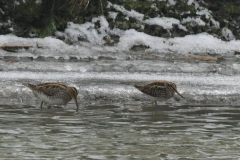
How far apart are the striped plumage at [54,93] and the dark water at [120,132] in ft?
0.59

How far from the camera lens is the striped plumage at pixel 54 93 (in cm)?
972

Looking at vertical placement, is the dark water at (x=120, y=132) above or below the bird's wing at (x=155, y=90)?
below

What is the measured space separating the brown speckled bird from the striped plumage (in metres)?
1.37

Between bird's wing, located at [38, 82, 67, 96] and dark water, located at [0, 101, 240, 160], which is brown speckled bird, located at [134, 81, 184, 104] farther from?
A: bird's wing, located at [38, 82, 67, 96]

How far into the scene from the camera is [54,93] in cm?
977

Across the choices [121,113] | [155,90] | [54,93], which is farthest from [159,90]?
[54,93]

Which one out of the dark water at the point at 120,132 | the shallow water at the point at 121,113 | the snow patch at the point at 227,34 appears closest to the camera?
the dark water at the point at 120,132

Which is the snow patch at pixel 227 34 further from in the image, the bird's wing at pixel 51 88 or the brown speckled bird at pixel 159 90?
the bird's wing at pixel 51 88

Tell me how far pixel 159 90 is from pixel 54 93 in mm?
1989

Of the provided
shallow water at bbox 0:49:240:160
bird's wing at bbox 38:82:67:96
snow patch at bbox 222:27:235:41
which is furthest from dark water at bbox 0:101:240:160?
snow patch at bbox 222:27:235:41

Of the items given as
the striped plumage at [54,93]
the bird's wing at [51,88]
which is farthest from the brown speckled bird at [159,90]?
the bird's wing at [51,88]

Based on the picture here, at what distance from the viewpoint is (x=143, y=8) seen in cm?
1714

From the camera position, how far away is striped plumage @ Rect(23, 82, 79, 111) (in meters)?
9.72

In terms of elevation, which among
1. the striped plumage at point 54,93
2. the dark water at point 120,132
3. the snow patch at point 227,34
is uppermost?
the snow patch at point 227,34
